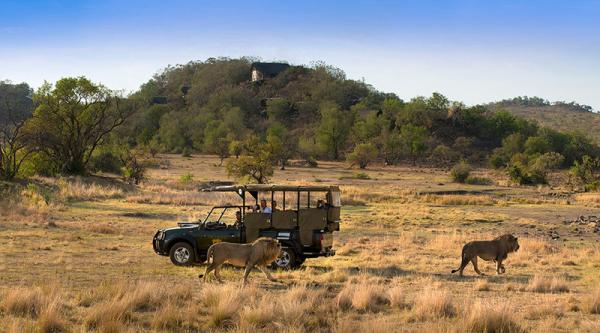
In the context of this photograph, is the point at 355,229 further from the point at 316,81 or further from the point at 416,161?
the point at 316,81

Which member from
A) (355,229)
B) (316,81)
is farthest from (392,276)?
(316,81)

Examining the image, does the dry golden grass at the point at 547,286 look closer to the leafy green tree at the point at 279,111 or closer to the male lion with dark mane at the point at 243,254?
the male lion with dark mane at the point at 243,254

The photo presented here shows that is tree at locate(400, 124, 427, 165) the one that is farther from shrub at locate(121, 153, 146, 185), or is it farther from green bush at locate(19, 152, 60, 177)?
green bush at locate(19, 152, 60, 177)

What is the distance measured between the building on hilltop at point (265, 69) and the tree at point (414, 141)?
64.8 m

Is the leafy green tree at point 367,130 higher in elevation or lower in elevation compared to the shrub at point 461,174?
higher

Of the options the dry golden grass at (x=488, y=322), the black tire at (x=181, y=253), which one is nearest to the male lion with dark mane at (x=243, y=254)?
the black tire at (x=181, y=253)

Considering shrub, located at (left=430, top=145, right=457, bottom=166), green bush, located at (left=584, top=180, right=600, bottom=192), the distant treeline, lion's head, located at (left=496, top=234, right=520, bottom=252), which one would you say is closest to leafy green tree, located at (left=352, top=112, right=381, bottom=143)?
the distant treeline

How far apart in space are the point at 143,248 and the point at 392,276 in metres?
8.27

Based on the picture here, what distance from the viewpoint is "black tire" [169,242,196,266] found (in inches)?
669

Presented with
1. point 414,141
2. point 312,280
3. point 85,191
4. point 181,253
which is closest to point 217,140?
point 414,141

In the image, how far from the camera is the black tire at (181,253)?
17000 millimetres

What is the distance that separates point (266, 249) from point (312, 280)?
49.2 inches

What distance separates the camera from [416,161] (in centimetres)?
9594

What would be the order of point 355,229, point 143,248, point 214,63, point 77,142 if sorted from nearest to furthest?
point 143,248 < point 355,229 < point 77,142 < point 214,63
